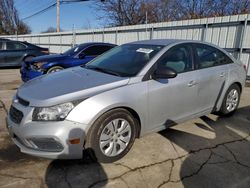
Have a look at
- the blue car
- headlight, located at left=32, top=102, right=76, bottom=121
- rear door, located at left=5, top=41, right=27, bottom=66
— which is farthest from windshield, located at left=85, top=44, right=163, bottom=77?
rear door, located at left=5, top=41, right=27, bottom=66

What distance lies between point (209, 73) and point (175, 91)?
89 cm

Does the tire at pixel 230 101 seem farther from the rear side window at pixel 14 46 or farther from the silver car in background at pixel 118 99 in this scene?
the rear side window at pixel 14 46

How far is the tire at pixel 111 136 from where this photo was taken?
2766 mm

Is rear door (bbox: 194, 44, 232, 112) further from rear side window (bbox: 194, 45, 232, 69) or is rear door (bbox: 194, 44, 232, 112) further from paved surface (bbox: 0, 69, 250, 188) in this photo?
paved surface (bbox: 0, 69, 250, 188)

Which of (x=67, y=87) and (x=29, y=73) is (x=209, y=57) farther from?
(x=29, y=73)

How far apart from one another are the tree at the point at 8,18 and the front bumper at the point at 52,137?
50.9 m

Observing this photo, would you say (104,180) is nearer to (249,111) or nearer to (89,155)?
(89,155)

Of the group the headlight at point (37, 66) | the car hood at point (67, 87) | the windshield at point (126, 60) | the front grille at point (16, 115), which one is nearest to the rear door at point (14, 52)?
the headlight at point (37, 66)

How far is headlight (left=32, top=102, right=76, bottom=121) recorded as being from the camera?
2.60 m

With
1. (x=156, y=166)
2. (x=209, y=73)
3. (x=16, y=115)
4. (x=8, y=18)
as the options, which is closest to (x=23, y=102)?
(x=16, y=115)

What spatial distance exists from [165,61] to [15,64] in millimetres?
9911

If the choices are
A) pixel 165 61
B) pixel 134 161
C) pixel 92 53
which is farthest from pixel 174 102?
pixel 92 53

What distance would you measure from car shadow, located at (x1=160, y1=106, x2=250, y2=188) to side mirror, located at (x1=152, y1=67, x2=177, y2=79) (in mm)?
1065

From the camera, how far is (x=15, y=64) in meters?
11.5
